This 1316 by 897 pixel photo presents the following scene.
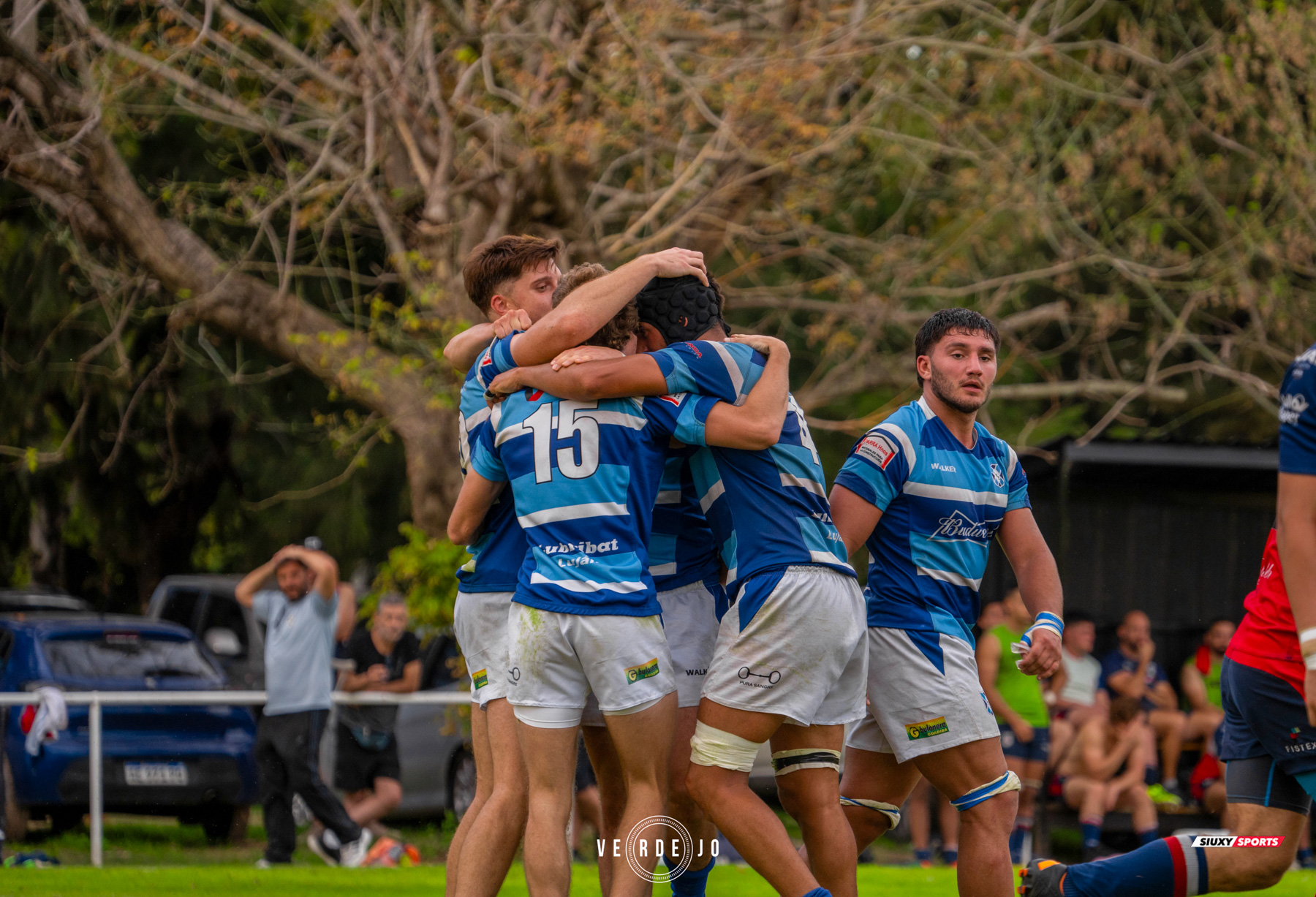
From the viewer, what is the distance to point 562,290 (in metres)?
5.28

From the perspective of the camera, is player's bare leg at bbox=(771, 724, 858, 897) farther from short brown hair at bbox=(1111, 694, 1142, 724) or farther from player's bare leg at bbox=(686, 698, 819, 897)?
short brown hair at bbox=(1111, 694, 1142, 724)

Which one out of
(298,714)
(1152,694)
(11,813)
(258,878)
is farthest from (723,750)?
(1152,694)

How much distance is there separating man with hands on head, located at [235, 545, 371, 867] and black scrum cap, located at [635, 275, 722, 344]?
17.8 feet

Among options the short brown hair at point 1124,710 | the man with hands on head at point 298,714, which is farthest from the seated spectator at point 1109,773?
the man with hands on head at point 298,714

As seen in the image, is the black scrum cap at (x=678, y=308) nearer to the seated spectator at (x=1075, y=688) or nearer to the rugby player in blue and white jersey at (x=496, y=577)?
the rugby player in blue and white jersey at (x=496, y=577)

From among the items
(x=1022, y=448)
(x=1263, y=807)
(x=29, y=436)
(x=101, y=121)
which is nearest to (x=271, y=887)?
(x=1263, y=807)

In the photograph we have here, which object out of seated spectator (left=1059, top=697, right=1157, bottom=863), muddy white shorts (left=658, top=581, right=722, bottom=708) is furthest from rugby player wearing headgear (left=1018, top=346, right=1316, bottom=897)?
seated spectator (left=1059, top=697, right=1157, bottom=863)

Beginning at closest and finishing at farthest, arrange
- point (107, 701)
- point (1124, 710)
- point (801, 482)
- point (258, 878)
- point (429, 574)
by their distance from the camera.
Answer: point (801, 482), point (258, 878), point (107, 701), point (429, 574), point (1124, 710)

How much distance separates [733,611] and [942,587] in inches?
32.4

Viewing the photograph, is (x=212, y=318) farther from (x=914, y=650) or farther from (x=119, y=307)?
(x=914, y=650)

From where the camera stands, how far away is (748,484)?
4.89 meters

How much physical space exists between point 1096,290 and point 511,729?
1556 centimetres

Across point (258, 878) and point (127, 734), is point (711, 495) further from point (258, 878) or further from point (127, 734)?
point (127, 734)

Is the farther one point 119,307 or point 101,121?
point 119,307
